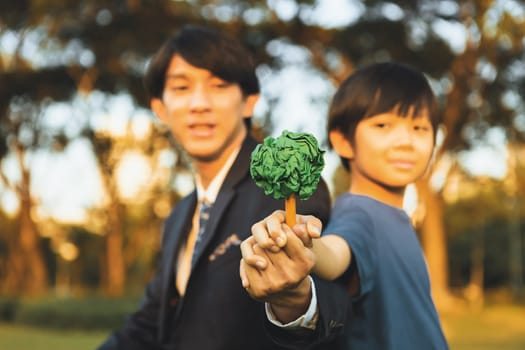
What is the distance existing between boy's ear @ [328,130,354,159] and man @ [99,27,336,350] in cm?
18

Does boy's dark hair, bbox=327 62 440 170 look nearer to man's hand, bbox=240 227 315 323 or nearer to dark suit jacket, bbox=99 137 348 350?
dark suit jacket, bbox=99 137 348 350

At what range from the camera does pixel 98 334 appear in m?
17.8

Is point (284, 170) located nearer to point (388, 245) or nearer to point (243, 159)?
point (388, 245)

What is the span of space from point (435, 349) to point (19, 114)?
21262mm

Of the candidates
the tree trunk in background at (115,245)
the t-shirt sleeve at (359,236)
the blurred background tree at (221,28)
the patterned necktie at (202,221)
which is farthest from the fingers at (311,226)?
the tree trunk in background at (115,245)

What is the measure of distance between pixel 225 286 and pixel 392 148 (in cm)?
75

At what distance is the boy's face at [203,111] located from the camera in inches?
101

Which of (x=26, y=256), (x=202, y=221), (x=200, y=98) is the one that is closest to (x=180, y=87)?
(x=200, y=98)

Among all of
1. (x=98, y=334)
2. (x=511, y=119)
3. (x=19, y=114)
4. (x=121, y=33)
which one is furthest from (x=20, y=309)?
(x=511, y=119)

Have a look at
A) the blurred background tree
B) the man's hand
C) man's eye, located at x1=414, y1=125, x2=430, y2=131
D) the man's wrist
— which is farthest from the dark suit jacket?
the blurred background tree

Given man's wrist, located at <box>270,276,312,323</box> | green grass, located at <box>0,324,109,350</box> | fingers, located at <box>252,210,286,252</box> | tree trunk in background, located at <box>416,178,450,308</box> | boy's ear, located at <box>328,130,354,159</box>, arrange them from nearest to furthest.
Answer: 1. fingers, located at <box>252,210,286,252</box>
2. man's wrist, located at <box>270,276,312,323</box>
3. boy's ear, located at <box>328,130,354,159</box>
4. green grass, located at <box>0,324,109,350</box>
5. tree trunk in background, located at <box>416,178,450,308</box>

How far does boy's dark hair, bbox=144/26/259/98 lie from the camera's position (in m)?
2.65

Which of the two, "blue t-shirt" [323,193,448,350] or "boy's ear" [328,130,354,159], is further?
"boy's ear" [328,130,354,159]

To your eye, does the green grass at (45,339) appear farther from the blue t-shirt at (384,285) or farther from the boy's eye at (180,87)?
the blue t-shirt at (384,285)
